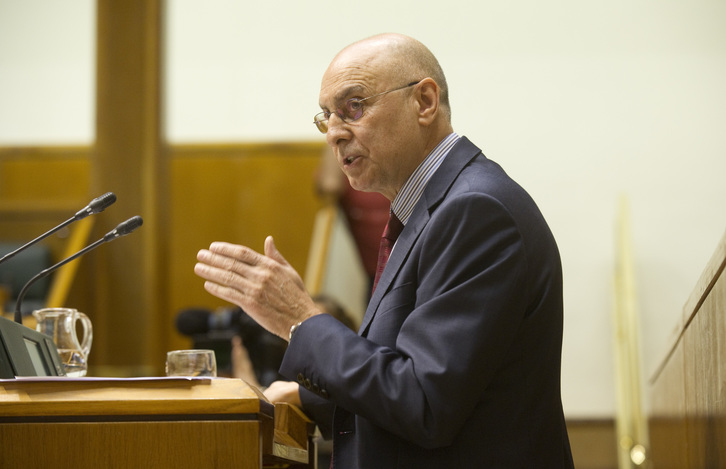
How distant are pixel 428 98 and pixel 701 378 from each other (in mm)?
742

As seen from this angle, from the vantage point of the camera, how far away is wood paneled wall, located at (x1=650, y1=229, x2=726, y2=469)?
132 centimetres

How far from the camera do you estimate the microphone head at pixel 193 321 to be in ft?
11.5

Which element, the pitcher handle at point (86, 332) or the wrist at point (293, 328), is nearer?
the wrist at point (293, 328)

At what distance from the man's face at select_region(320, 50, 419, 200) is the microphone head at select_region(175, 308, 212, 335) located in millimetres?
1847

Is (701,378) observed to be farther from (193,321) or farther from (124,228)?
(193,321)

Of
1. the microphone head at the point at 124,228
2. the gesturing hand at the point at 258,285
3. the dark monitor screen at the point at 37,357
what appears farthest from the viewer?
the microphone head at the point at 124,228

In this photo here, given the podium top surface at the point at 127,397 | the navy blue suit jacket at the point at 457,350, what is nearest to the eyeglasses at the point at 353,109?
the navy blue suit jacket at the point at 457,350

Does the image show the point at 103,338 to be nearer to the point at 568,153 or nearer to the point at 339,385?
the point at 568,153

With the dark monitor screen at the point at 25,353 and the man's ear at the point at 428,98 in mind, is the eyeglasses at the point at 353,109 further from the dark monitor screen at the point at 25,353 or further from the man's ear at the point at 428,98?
the dark monitor screen at the point at 25,353

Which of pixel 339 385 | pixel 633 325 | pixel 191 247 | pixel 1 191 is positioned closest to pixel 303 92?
pixel 191 247

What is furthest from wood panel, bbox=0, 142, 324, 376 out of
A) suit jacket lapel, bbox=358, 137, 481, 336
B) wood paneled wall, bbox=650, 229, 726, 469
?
suit jacket lapel, bbox=358, 137, 481, 336

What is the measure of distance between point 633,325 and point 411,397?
326 centimetres

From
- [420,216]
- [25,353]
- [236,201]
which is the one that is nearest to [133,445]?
[25,353]

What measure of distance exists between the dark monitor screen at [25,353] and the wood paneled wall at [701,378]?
45.2 inches
